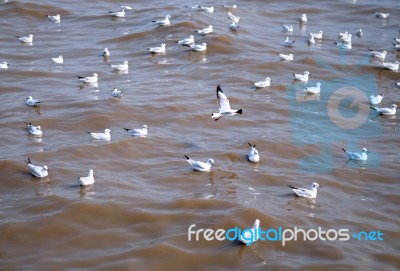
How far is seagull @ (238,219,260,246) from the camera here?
1191cm

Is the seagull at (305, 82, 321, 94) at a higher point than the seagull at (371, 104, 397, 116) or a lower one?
higher

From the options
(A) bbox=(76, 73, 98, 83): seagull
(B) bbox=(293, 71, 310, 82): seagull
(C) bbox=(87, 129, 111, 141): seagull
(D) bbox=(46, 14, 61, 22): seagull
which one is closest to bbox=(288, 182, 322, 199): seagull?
(C) bbox=(87, 129, 111, 141): seagull

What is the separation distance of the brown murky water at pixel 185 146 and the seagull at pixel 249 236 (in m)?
0.20

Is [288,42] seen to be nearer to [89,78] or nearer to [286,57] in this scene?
[286,57]

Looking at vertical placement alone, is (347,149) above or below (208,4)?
below

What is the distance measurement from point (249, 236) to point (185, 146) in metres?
5.41

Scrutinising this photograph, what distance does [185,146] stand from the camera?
1692 centimetres

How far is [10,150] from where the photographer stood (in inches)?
628

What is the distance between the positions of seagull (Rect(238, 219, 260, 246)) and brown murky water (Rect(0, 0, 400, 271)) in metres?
Result: 0.20

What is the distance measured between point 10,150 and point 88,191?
3.22 meters

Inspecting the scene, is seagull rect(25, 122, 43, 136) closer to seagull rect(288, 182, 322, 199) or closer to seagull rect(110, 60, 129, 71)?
seagull rect(110, 60, 129, 71)

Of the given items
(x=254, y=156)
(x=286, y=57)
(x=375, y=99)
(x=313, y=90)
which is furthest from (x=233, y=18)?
(x=254, y=156)

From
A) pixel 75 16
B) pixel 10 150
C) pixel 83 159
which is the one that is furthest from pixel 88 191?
pixel 75 16

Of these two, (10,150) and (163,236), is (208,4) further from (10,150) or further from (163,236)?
(163,236)
